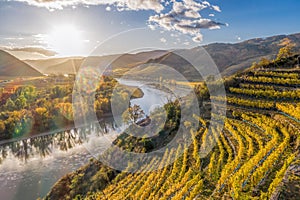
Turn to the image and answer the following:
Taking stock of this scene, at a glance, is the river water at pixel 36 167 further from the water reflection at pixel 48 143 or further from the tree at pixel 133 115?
the tree at pixel 133 115

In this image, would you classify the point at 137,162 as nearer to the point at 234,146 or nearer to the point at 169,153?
the point at 169,153

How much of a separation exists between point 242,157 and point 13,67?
162m

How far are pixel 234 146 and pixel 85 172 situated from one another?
13.1 m

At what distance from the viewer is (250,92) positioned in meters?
24.6

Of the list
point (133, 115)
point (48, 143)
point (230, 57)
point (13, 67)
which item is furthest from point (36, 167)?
point (230, 57)

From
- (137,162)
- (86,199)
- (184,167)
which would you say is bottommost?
(86,199)

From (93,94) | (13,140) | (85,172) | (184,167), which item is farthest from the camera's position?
(93,94)

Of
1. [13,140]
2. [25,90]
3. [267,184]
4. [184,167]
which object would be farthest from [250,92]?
[25,90]

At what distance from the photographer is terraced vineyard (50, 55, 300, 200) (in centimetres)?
1065

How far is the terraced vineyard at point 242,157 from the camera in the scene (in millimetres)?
10648

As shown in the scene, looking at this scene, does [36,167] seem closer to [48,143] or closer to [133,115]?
[48,143]

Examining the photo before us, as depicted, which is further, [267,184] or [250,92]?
[250,92]

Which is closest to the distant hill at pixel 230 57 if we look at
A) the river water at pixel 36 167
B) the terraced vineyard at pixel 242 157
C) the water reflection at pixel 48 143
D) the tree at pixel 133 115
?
the water reflection at pixel 48 143

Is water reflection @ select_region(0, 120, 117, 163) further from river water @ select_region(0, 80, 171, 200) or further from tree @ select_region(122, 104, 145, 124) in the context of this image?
tree @ select_region(122, 104, 145, 124)
